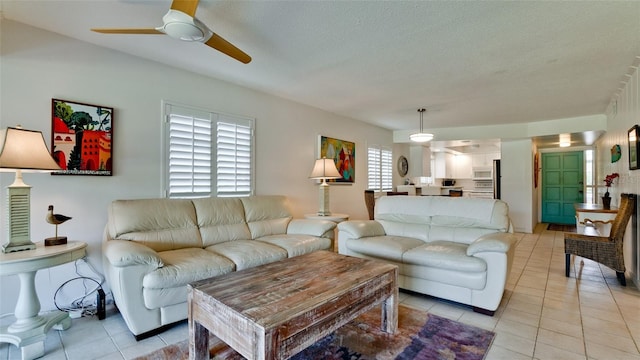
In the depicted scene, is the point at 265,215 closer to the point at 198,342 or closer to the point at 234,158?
the point at 234,158

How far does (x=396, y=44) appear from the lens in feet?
8.93

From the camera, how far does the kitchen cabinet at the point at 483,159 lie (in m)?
9.27

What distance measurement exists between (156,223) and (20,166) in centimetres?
110

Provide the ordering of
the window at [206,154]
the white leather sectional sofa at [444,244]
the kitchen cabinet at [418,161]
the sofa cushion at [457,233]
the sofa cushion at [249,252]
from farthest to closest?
the kitchen cabinet at [418,161]
the window at [206,154]
the sofa cushion at [457,233]
the sofa cushion at [249,252]
the white leather sectional sofa at [444,244]

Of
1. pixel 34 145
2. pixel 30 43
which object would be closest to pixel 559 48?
pixel 34 145

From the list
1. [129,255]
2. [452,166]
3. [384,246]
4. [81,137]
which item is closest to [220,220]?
[129,255]

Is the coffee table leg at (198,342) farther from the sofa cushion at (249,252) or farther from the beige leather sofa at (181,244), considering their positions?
the sofa cushion at (249,252)

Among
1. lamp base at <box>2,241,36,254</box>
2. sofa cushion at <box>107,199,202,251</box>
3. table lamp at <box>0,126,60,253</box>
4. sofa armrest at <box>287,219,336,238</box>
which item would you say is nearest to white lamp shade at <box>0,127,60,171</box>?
table lamp at <box>0,126,60,253</box>

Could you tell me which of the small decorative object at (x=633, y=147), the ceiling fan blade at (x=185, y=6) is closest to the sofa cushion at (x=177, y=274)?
the ceiling fan blade at (x=185, y=6)

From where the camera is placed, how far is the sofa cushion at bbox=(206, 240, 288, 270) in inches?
103

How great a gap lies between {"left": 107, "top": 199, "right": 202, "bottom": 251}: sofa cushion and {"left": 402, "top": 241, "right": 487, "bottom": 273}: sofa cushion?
220 cm

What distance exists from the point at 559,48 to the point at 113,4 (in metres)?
3.83

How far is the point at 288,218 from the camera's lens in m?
3.95

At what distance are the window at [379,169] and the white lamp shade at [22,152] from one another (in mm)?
5151
